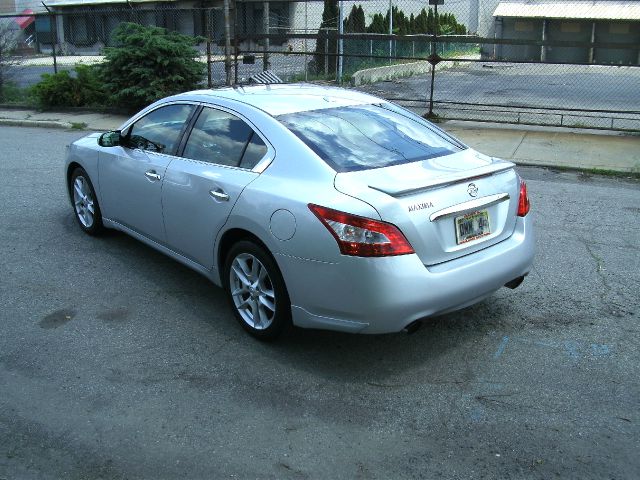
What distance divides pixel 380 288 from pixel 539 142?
30.4ft

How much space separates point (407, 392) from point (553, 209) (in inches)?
179

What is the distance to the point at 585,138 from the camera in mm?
12594

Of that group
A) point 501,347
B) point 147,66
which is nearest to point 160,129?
point 501,347

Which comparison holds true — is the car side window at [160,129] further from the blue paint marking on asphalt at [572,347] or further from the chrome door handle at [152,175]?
the blue paint marking on asphalt at [572,347]

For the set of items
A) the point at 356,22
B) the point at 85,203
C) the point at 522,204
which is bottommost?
the point at 85,203

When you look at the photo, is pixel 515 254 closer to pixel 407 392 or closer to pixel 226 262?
pixel 407 392

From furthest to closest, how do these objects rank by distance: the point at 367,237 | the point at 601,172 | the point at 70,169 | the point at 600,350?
the point at 601,172, the point at 70,169, the point at 600,350, the point at 367,237

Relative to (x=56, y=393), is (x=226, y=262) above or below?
above

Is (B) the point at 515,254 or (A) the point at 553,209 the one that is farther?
(A) the point at 553,209

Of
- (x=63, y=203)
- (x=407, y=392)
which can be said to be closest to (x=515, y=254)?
(x=407, y=392)

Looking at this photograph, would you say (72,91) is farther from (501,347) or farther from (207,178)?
(501,347)

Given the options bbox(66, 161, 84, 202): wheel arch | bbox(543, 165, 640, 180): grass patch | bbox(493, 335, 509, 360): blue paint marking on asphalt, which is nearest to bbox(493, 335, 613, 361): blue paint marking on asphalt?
bbox(493, 335, 509, 360): blue paint marking on asphalt

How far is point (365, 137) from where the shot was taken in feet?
15.6

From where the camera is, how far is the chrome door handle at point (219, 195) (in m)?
4.62
